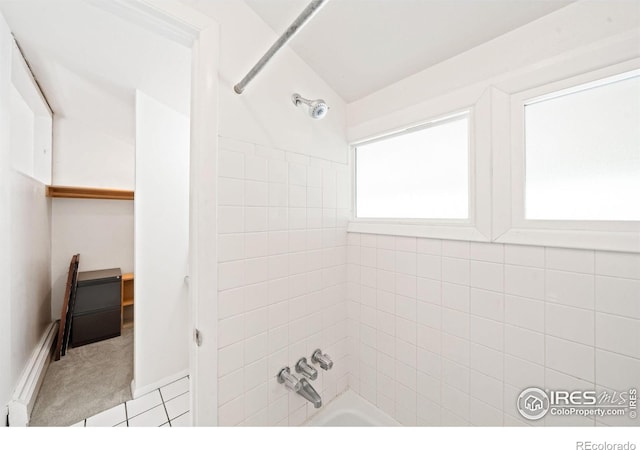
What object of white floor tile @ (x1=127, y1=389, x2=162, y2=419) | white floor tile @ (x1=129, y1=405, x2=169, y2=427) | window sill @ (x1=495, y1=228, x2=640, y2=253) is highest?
window sill @ (x1=495, y1=228, x2=640, y2=253)

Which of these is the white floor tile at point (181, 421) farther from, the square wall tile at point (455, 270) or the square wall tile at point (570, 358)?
the square wall tile at point (570, 358)

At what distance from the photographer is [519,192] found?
89 centimetres

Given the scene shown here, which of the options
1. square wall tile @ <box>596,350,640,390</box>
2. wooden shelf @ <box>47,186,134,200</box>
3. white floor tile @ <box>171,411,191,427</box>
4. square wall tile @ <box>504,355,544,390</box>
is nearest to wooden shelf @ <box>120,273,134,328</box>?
wooden shelf @ <box>47,186,134,200</box>

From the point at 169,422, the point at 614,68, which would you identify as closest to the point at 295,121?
the point at 614,68

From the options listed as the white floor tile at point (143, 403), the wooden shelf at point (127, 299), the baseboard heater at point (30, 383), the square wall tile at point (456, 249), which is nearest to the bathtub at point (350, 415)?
the square wall tile at point (456, 249)

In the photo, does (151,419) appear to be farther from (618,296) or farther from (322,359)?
(618,296)

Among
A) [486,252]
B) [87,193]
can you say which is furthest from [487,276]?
[87,193]

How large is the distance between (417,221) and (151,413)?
80.4 inches

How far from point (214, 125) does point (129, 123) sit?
206cm

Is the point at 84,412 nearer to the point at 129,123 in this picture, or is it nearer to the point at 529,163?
the point at 129,123

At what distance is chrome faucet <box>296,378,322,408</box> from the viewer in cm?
108

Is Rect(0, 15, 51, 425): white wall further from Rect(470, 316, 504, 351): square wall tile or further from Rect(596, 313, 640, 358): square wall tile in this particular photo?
Rect(596, 313, 640, 358): square wall tile

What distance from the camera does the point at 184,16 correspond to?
0.84 m

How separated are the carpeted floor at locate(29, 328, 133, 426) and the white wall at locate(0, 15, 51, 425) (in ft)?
0.85
